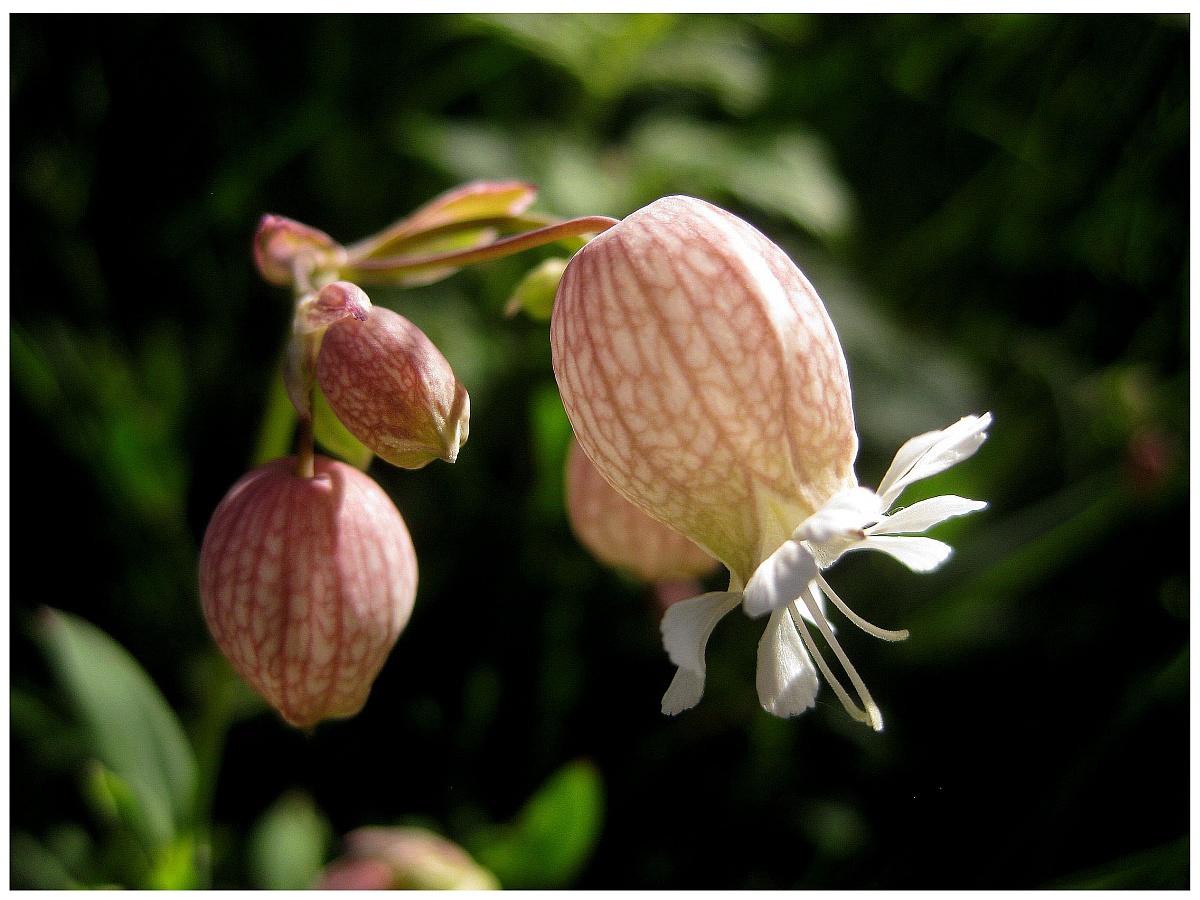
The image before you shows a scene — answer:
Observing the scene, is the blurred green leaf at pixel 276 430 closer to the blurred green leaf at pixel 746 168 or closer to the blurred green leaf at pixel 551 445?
the blurred green leaf at pixel 551 445

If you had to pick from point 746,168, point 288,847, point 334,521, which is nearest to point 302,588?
point 334,521

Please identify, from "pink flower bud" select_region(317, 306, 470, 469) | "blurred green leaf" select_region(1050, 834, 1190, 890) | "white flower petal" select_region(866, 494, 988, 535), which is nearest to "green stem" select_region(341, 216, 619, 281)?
"pink flower bud" select_region(317, 306, 470, 469)

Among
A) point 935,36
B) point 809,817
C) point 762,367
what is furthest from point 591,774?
point 935,36

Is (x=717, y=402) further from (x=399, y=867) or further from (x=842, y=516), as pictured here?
(x=399, y=867)

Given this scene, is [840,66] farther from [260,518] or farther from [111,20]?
[260,518]

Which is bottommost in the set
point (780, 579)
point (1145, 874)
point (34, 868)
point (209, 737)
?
point (34, 868)

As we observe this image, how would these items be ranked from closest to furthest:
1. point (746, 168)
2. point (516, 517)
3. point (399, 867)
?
point (399, 867) → point (746, 168) → point (516, 517)
